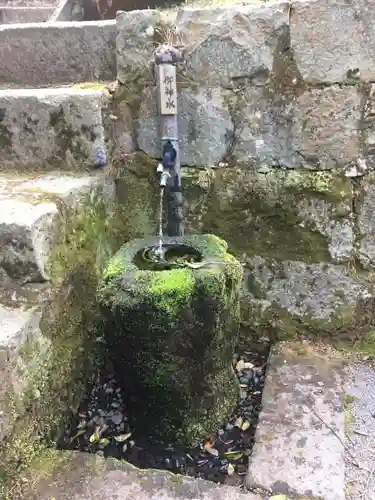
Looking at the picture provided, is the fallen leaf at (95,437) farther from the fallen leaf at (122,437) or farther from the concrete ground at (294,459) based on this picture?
the concrete ground at (294,459)

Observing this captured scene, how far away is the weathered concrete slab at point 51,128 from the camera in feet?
8.71

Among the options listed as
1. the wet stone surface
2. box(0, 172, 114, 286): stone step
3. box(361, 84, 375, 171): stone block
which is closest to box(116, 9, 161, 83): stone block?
box(0, 172, 114, 286): stone step

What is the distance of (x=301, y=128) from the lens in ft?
8.66

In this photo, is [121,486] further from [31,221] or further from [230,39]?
[230,39]

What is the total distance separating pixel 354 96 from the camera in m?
2.54

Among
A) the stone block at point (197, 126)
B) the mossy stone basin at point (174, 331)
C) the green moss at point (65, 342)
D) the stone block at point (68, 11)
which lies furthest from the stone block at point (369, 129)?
the stone block at point (68, 11)

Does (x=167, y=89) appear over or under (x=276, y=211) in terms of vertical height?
over

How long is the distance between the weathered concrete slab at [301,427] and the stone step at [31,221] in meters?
1.22

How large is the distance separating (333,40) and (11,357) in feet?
6.60

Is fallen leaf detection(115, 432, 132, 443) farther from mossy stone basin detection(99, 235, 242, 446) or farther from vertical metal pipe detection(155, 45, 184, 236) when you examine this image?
vertical metal pipe detection(155, 45, 184, 236)

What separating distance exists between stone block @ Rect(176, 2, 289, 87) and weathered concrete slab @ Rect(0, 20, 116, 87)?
2.33 ft

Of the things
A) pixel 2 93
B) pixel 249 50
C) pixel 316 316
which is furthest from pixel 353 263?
pixel 2 93

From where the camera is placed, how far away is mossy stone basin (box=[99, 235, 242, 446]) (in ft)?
6.86

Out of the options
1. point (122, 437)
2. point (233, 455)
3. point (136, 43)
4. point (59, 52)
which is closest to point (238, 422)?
point (233, 455)
